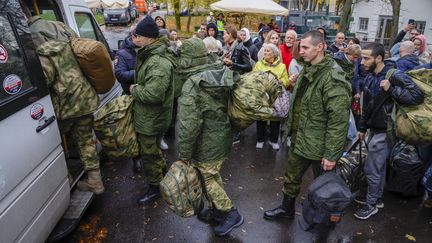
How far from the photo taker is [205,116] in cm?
300

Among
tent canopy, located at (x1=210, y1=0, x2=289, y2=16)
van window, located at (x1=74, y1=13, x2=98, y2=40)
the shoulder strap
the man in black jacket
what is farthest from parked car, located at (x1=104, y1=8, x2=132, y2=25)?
the shoulder strap

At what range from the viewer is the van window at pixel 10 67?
225cm

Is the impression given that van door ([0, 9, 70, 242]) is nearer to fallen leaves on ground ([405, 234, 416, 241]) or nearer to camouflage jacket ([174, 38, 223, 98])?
camouflage jacket ([174, 38, 223, 98])

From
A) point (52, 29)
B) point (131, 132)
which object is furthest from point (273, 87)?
point (52, 29)

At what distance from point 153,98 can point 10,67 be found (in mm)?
1249

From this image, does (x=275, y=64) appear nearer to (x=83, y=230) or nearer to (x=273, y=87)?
(x=273, y=87)

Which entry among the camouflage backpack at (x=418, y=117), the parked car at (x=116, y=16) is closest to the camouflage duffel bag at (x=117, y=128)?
the camouflage backpack at (x=418, y=117)

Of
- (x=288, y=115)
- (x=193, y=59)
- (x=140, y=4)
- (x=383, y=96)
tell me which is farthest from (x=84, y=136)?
(x=140, y=4)

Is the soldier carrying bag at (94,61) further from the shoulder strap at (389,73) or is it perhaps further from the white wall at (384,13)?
the white wall at (384,13)

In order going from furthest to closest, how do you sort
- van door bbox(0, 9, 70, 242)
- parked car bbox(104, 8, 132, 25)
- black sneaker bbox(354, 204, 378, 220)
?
parked car bbox(104, 8, 132, 25) → black sneaker bbox(354, 204, 378, 220) → van door bbox(0, 9, 70, 242)

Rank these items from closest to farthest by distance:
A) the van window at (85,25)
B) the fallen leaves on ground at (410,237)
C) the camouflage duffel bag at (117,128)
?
the camouflage duffel bag at (117,128)
the fallen leaves on ground at (410,237)
the van window at (85,25)

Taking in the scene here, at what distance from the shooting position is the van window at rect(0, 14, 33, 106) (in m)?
2.25

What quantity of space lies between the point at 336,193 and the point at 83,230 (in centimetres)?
264

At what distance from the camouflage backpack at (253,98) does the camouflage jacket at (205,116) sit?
0.10 meters
